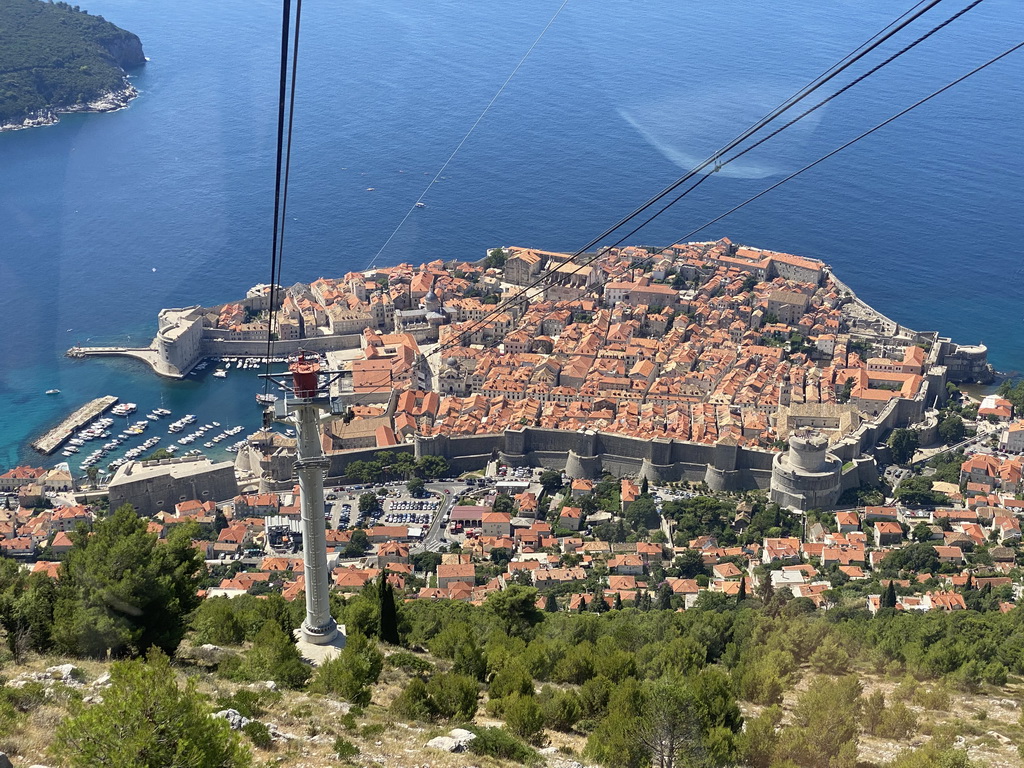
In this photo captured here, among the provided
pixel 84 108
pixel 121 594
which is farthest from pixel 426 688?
pixel 84 108

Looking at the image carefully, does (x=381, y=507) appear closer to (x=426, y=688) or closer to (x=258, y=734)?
(x=426, y=688)

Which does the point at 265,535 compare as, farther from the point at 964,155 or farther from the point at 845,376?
the point at 964,155

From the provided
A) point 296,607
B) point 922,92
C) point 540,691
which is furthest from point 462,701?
point 922,92

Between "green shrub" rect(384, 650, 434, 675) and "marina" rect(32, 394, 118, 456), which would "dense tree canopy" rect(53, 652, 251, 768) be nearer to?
"green shrub" rect(384, 650, 434, 675)

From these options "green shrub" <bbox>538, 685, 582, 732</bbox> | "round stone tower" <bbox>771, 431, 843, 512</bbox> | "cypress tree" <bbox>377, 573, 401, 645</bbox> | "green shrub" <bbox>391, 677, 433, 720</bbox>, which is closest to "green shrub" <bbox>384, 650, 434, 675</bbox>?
"cypress tree" <bbox>377, 573, 401, 645</bbox>

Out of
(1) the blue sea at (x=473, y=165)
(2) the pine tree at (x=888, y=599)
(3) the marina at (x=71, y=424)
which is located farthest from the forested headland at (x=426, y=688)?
(1) the blue sea at (x=473, y=165)

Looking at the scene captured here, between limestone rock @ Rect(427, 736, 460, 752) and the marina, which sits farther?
the marina
